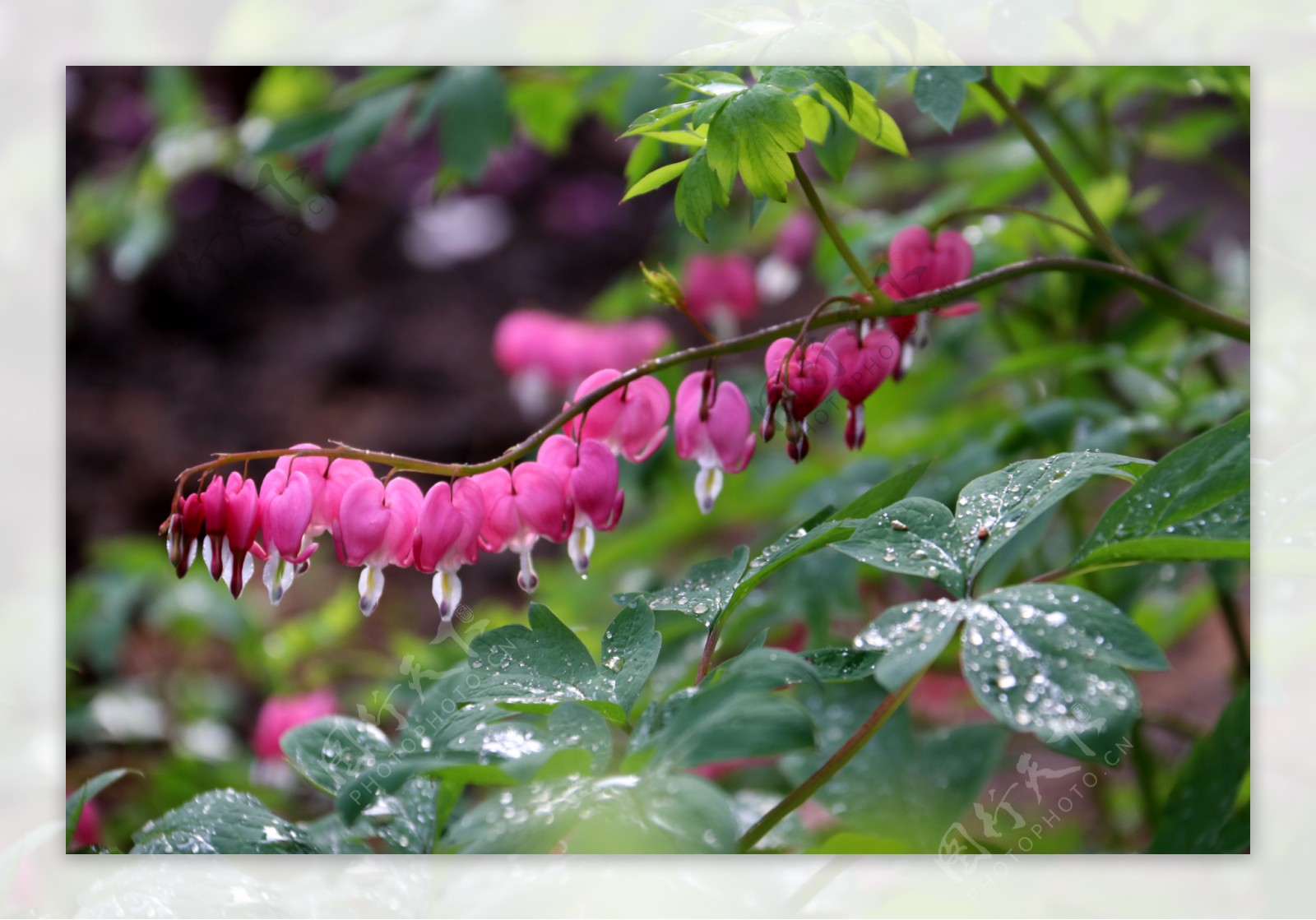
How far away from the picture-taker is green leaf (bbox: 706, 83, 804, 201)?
784mm

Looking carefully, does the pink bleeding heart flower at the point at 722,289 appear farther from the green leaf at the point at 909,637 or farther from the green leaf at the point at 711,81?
the green leaf at the point at 909,637

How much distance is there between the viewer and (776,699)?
62cm

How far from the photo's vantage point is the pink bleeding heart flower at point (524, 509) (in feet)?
2.92

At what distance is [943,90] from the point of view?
956 millimetres

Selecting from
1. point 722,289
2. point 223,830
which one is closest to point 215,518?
point 223,830

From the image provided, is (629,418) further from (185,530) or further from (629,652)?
(185,530)

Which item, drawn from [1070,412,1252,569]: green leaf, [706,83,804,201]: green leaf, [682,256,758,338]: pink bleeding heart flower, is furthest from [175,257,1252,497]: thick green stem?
[682,256,758,338]: pink bleeding heart flower

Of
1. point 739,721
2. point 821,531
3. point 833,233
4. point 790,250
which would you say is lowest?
point 739,721

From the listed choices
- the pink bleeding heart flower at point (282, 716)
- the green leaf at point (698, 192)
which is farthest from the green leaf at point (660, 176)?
the pink bleeding heart flower at point (282, 716)

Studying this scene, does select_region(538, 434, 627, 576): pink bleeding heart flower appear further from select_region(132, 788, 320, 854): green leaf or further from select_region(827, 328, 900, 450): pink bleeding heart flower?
Result: select_region(132, 788, 320, 854): green leaf

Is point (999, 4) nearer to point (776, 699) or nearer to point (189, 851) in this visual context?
point (776, 699)

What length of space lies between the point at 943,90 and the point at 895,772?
704 millimetres

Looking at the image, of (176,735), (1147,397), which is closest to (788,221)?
(1147,397)

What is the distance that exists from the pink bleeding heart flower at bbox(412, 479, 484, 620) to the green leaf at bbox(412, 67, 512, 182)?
2.09 ft
